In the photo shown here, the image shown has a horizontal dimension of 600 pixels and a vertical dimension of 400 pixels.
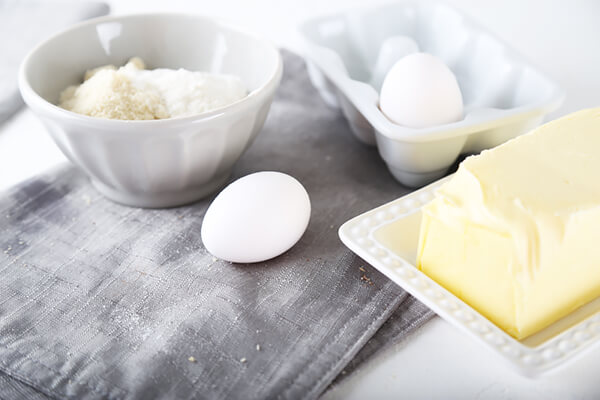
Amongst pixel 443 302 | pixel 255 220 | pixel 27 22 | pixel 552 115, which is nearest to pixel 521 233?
pixel 443 302

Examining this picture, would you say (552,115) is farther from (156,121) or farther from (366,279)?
(156,121)

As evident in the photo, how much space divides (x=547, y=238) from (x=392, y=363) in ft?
0.84

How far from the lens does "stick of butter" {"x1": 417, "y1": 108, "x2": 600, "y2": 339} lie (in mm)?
780

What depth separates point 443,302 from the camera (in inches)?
32.0

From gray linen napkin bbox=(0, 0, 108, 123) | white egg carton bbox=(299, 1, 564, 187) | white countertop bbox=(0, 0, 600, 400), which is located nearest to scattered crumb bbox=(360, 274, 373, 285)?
white countertop bbox=(0, 0, 600, 400)

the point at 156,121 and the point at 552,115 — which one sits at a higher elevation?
the point at 156,121

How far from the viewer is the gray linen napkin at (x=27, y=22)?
154 cm

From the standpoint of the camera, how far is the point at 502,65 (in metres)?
1.25

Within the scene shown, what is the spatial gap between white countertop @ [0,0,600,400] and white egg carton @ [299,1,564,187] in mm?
123

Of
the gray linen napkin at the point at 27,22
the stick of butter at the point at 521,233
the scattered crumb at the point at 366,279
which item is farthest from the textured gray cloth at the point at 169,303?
the gray linen napkin at the point at 27,22

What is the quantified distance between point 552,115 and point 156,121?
0.86 m

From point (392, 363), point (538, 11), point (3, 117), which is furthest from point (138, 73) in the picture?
point (538, 11)

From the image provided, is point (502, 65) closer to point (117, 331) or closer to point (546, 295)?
point (546, 295)

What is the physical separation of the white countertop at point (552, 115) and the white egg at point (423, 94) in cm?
34
